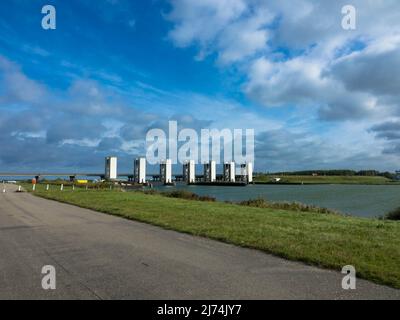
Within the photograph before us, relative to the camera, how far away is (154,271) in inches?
269

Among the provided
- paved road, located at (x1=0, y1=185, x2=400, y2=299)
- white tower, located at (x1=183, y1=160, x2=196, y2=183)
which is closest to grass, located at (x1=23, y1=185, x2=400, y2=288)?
paved road, located at (x1=0, y1=185, x2=400, y2=299)

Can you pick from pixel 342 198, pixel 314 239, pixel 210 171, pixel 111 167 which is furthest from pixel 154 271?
pixel 210 171

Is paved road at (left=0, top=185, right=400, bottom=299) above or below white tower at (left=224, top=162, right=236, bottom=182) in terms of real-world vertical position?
below

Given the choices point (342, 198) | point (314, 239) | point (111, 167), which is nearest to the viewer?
point (314, 239)

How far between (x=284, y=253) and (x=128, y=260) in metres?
3.22

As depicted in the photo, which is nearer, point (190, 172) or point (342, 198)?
point (342, 198)

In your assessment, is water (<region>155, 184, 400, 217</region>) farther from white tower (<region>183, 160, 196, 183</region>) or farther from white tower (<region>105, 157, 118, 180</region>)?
white tower (<region>183, 160, 196, 183</region>)

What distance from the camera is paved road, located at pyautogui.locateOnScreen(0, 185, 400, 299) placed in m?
5.62

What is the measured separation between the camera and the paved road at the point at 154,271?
562cm

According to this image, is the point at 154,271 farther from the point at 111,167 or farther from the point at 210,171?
the point at 210,171

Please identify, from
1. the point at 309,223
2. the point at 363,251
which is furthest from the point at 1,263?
the point at 309,223

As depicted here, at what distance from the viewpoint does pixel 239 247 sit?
30.2 ft
